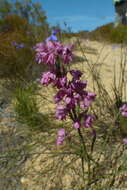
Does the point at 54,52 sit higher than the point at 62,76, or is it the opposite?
the point at 54,52

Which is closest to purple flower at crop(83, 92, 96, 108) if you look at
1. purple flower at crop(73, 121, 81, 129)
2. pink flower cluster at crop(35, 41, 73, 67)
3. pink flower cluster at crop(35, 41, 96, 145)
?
pink flower cluster at crop(35, 41, 96, 145)

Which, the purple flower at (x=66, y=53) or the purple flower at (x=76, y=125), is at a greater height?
the purple flower at (x=66, y=53)

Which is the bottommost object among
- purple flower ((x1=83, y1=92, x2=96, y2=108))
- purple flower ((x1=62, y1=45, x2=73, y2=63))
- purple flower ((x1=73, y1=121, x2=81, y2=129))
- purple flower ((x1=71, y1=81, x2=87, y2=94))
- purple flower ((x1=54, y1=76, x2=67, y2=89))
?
purple flower ((x1=73, y1=121, x2=81, y2=129))

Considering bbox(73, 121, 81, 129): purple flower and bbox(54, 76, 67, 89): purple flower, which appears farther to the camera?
bbox(73, 121, 81, 129): purple flower

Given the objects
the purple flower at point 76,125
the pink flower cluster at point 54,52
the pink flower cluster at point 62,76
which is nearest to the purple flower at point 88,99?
the pink flower cluster at point 62,76

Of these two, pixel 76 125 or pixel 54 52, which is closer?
pixel 54 52

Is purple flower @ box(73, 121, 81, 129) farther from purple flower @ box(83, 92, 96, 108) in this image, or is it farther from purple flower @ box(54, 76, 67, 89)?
purple flower @ box(54, 76, 67, 89)

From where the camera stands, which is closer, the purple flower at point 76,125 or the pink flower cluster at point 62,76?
the pink flower cluster at point 62,76

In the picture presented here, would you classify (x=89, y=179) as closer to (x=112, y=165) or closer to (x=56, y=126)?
(x=112, y=165)

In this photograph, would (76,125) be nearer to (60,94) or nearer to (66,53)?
(60,94)

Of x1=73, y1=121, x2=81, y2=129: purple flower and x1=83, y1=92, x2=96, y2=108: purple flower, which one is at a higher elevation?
x1=83, y1=92, x2=96, y2=108: purple flower

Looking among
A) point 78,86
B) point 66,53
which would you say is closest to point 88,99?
point 78,86

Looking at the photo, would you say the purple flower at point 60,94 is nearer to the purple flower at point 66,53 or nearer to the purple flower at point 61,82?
the purple flower at point 61,82
